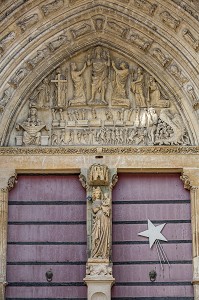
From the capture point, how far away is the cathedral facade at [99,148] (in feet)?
41.7

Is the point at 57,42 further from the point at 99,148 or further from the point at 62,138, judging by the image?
the point at 99,148

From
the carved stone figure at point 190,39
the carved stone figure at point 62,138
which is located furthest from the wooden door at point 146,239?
the carved stone figure at point 190,39

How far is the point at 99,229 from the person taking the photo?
40.8 feet

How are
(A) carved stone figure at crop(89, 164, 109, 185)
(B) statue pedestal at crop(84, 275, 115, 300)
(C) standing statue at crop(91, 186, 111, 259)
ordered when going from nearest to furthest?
(B) statue pedestal at crop(84, 275, 115, 300)
(C) standing statue at crop(91, 186, 111, 259)
(A) carved stone figure at crop(89, 164, 109, 185)

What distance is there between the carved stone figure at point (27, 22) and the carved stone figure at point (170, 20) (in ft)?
7.40

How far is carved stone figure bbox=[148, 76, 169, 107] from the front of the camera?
44.0ft

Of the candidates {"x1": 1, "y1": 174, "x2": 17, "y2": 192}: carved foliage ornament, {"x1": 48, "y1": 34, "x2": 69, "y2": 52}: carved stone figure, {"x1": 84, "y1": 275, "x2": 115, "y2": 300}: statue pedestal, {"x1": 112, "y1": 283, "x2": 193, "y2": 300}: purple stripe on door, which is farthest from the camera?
{"x1": 48, "y1": 34, "x2": 69, "y2": 52}: carved stone figure

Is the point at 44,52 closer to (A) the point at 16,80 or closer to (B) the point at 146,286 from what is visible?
(A) the point at 16,80

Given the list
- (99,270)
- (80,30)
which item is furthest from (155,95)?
(99,270)

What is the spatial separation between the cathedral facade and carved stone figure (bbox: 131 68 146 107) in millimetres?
20

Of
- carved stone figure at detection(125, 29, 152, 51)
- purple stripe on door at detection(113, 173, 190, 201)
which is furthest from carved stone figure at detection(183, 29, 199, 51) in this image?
purple stripe on door at detection(113, 173, 190, 201)

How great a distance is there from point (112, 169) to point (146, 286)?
2.10 metres

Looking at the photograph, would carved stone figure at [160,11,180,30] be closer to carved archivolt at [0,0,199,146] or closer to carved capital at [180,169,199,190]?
carved archivolt at [0,0,199,146]

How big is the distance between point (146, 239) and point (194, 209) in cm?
99
